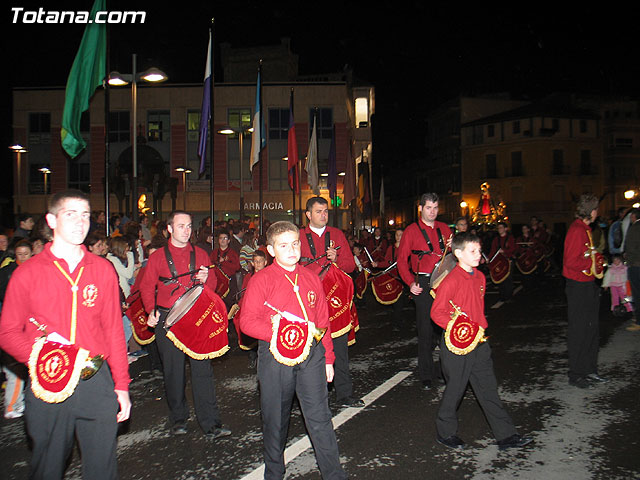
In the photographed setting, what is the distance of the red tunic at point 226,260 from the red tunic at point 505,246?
23.1 feet

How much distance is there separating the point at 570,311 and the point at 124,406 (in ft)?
18.2

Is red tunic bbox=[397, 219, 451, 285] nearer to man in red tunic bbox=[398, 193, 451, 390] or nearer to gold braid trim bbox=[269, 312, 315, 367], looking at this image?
man in red tunic bbox=[398, 193, 451, 390]

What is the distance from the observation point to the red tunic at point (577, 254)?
23.0 ft

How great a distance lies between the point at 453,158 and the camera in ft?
223

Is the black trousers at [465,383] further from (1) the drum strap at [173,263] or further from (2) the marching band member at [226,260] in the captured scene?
(2) the marching band member at [226,260]

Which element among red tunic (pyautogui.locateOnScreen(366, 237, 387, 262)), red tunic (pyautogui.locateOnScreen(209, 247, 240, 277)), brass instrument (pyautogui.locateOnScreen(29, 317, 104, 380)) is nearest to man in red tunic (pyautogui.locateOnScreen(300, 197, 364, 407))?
brass instrument (pyautogui.locateOnScreen(29, 317, 104, 380))

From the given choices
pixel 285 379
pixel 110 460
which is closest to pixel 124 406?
pixel 110 460

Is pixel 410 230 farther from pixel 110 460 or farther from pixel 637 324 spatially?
pixel 637 324

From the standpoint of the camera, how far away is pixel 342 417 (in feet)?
19.8

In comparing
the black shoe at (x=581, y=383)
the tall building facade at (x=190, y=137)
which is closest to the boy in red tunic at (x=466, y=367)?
the black shoe at (x=581, y=383)

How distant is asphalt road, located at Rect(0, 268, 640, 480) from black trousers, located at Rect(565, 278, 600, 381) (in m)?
0.26

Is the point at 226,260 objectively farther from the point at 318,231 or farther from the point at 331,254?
the point at 331,254

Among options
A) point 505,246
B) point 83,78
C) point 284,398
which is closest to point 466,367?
point 284,398

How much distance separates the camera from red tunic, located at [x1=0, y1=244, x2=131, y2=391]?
3268 millimetres
